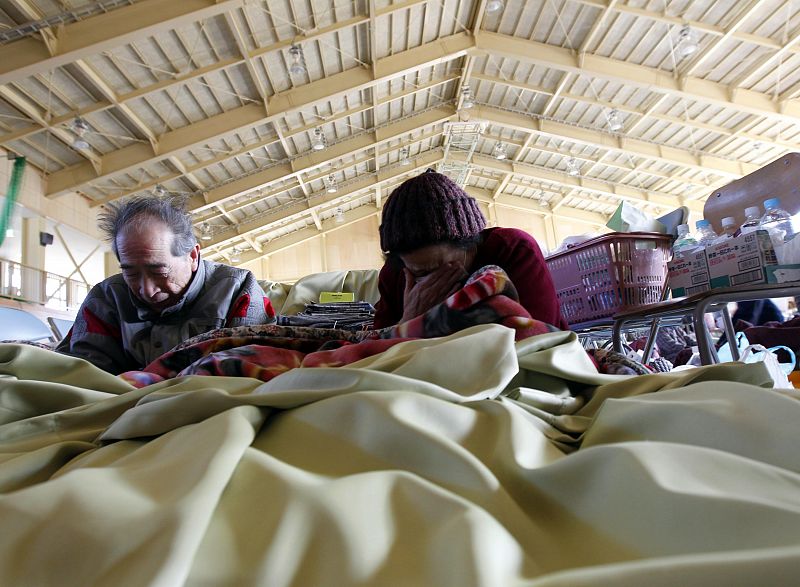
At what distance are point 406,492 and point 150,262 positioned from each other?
1.44m

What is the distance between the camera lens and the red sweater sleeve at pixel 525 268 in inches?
56.9

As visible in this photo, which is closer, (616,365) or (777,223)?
(616,365)

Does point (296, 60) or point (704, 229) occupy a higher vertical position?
point (296, 60)

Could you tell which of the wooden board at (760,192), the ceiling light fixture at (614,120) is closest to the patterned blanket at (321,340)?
the wooden board at (760,192)

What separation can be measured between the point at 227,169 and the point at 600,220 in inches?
393

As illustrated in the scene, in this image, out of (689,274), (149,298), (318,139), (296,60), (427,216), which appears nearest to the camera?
(427,216)

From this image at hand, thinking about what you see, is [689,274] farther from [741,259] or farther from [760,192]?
[760,192]

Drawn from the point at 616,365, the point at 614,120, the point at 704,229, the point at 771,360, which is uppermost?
the point at 614,120

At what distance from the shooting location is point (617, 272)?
2051 mm

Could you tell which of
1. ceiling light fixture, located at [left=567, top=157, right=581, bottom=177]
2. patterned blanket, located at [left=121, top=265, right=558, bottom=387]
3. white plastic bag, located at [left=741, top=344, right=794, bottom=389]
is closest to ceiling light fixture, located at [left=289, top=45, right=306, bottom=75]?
white plastic bag, located at [left=741, top=344, right=794, bottom=389]

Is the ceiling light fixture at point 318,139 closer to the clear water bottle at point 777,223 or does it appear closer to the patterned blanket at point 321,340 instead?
the clear water bottle at point 777,223

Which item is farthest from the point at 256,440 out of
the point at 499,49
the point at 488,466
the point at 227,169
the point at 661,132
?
the point at 661,132

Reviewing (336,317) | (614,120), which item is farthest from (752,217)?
(614,120)

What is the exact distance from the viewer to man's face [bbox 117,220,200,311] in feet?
5.45
